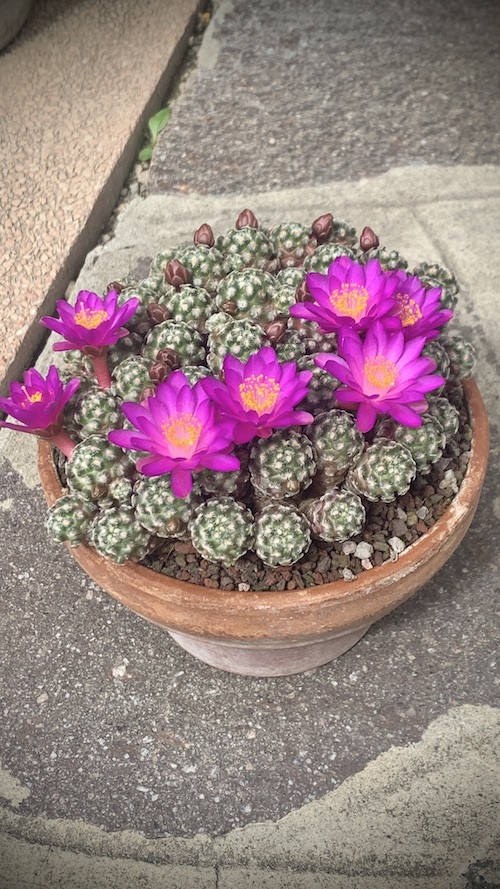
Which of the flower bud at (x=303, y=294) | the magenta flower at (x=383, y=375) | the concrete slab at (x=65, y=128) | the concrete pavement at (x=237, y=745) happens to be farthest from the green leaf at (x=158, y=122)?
the magenta flower at (x=383, y=375)

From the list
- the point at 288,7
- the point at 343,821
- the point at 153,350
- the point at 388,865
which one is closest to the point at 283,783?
the point at 343,821

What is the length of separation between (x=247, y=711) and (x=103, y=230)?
1709 millimetres

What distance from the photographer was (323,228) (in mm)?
1717

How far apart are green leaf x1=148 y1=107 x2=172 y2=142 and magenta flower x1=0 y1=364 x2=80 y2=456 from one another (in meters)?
1.85

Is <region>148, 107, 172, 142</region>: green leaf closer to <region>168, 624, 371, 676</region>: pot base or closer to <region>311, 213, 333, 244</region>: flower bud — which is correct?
<region>311, 213, 333, 244</region>: flower bud

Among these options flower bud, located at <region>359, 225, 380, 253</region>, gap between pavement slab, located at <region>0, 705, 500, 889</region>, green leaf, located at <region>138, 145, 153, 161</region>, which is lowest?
gap between pavement slab, located at <region>0, 705, 500, 889</region>

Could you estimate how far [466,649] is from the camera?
71.6 inches

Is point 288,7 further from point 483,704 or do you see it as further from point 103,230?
point 483,704

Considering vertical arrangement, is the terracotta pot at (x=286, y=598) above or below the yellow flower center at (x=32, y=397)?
below

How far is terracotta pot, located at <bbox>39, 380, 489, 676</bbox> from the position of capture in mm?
1383

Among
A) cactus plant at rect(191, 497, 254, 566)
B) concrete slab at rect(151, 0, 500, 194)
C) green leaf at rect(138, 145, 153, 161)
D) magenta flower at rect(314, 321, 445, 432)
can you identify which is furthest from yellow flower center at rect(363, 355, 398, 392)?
green leaf at rect(138, 145, 153, 161)

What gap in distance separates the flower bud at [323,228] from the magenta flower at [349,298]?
1.02 ft

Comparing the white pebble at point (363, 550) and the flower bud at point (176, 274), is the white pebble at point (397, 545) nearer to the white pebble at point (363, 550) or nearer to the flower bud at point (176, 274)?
the white pebble at point (363, 550)

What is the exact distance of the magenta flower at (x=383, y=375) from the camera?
4.25 ft
